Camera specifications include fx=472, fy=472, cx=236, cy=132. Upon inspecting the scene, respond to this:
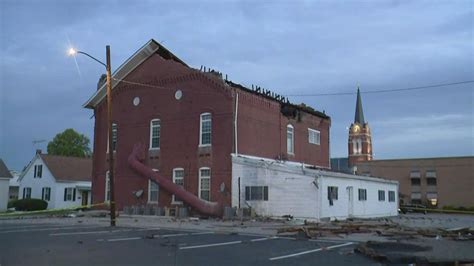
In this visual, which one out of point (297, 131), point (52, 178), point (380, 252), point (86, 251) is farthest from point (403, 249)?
point (52, 178)

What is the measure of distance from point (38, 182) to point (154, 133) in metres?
24.0

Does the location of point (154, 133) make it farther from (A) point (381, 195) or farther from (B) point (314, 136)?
(A) point (381, 195)

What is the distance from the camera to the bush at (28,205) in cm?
→ 4712

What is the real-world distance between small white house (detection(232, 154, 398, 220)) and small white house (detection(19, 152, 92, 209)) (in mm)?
26829

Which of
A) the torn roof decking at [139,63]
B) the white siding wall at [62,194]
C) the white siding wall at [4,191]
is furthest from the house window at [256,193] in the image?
the white siding wall at [4,191]

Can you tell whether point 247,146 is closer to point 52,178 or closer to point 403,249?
point 403,249

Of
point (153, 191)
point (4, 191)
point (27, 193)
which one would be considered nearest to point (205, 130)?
point (153, 191)

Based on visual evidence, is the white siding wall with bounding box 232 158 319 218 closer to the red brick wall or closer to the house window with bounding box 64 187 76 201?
the red brick wall

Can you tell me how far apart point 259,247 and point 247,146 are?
18486mm

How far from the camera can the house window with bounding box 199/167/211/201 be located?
32216 millimetres

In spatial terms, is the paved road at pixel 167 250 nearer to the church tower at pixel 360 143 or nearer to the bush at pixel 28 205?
the bush at pixel 28 205

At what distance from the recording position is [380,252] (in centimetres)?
1248

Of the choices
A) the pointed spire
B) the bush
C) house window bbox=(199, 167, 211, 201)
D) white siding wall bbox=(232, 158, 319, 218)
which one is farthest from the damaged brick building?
the pointed spire

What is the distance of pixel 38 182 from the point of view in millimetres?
52844
